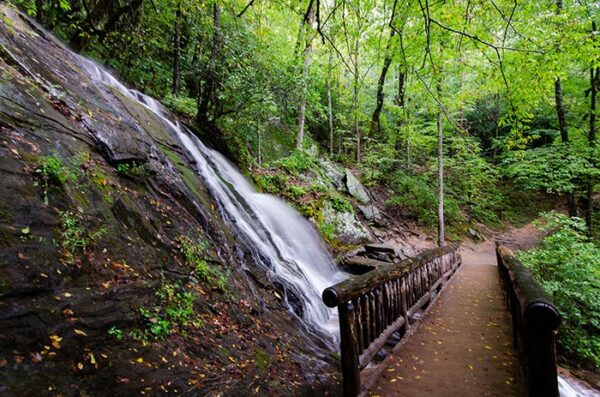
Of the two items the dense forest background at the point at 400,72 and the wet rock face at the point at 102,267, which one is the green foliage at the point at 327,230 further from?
the wet rock face at the point at 102,267

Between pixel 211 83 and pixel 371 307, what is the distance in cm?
789

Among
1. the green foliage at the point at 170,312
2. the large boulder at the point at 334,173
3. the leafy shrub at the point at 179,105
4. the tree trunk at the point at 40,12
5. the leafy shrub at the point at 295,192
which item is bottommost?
the green foliage at the point at 170,312

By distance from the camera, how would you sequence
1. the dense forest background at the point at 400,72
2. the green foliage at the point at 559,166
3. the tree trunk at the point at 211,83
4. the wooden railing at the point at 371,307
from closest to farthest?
1. the wooden railing at the point at 371,307
2. the dense forest background at the point at 400,72
3. the tree trunk at the point at 211,83
4. the green foliage at the point at 559,166

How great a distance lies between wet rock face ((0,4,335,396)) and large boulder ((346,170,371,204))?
9848 mm

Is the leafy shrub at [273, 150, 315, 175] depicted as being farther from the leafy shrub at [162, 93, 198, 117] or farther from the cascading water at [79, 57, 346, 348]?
the leafy shrub at [162, 93, 198, 117]

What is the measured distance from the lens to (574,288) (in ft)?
23.2

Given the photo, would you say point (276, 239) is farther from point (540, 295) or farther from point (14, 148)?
point (540, 295)

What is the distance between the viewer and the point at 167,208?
5.03 meters

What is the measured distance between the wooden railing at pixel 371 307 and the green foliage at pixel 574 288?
132 inches

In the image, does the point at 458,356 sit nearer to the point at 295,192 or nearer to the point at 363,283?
the point at 363,283

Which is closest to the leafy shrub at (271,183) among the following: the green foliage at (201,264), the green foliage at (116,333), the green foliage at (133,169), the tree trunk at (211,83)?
the tree trunk at (211,83)

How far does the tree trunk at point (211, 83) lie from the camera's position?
8.88 metres

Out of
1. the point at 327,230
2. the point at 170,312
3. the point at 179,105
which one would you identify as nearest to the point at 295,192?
the point at 327,230

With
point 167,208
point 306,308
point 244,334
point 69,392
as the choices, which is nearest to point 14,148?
point 167,208
